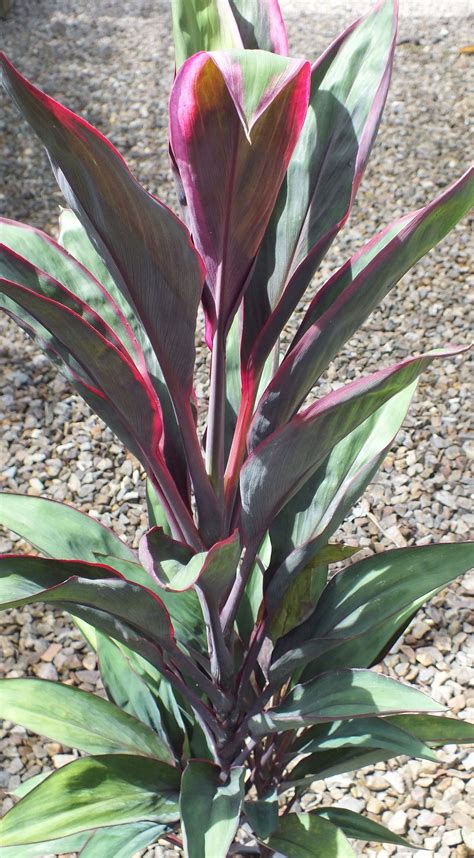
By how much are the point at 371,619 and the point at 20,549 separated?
118cm

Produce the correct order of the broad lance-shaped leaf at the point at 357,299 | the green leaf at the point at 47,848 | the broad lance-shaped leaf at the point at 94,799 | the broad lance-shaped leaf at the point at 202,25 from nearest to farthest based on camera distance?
1. the broad lance-shaped leaf at the point at 357,299
2. the broad lance-shaped leaf at the point at 202,25
3. the broad lance-shaped leaf at the point at 94,799
4. the green leaf at the point at 47,848

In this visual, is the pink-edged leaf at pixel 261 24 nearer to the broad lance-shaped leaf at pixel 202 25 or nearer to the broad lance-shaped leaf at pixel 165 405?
the broad lance-shaped leaf at pixel 202 25

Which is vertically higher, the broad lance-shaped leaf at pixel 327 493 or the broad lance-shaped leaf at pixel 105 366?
the broad lance-shaped leaf at pixel 327 493

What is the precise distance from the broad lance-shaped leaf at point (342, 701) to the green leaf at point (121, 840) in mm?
234

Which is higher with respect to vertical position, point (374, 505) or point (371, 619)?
point (374, 505)

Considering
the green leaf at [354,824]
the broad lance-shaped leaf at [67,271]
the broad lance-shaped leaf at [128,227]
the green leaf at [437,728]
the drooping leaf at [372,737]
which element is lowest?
→ the green leaf at [354,824]

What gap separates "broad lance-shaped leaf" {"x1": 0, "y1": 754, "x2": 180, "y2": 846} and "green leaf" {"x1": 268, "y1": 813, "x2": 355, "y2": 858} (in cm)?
14

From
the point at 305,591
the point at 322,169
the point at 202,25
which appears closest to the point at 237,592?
the point at 305,591

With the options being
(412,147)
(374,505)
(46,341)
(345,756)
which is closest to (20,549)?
(374,505)

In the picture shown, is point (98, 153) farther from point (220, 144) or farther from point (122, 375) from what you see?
point (122, 375)

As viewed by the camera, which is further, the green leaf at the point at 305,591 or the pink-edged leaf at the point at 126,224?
the green leaf at the point at 305,591

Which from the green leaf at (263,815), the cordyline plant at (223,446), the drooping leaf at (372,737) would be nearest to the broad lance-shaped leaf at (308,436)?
the cordyline plant at (223,446)

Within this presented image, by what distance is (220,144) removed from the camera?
637mm

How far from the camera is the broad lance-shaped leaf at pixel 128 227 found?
0.59 meters
